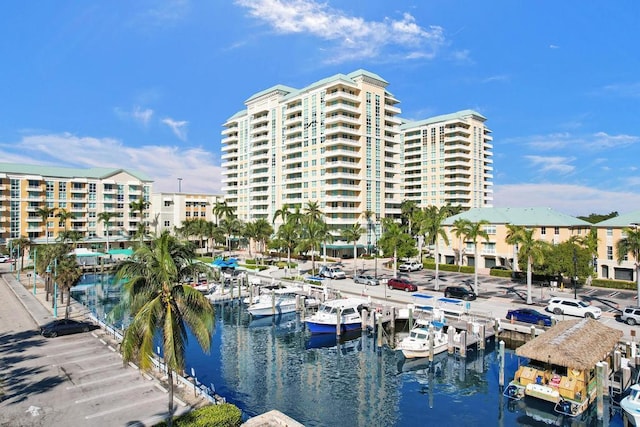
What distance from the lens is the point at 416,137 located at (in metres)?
154

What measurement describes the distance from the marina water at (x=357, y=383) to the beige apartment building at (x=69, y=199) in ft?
300

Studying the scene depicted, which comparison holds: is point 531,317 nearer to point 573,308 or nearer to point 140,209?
point 573,308

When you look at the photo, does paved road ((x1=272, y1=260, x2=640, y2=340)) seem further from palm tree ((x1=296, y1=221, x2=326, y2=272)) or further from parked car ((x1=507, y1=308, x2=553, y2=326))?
palm tree ((x1=296, y1=221, x2=326, y2=272))

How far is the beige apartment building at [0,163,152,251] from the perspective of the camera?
11119 cm

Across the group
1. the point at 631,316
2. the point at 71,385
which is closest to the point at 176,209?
the point at 71,385

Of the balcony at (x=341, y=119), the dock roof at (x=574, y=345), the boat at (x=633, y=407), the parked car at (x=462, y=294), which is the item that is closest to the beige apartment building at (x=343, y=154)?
the balcony at (x=341, y=119)

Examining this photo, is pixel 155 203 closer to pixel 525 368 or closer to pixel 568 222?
pixel 568 222

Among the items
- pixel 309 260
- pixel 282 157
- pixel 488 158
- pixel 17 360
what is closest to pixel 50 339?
pixel 17 360

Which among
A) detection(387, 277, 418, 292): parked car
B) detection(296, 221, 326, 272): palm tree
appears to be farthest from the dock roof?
detection(296, 221, 326, 272): palm tree

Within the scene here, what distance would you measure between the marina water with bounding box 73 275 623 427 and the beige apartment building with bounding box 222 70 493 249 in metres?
61.3

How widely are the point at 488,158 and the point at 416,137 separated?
28.0 metres

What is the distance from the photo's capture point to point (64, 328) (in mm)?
40625

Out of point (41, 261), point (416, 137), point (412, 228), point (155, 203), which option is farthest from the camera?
point (416, 137)

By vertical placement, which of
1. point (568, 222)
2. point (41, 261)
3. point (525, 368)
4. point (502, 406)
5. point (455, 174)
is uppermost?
point (455, 174)
